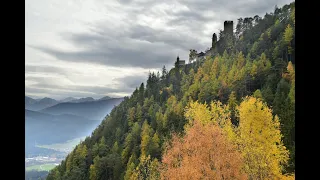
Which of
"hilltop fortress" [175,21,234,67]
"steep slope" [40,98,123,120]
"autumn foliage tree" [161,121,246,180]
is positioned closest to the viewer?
"steep slope" [40,98,123,120]

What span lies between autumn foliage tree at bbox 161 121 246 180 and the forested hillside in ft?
0.06

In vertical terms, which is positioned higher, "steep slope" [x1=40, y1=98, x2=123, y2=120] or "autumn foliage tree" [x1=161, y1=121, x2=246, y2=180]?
"steep slope" [x1=40, y1=98, x2=123, y2=120]

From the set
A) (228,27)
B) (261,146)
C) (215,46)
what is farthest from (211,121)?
(228,27)

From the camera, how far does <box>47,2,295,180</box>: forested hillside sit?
5492mm

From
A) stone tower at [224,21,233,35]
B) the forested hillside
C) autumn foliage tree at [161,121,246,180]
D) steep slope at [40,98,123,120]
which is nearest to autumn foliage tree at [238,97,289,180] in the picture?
the forested hillside

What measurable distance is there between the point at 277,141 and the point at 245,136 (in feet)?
2.48

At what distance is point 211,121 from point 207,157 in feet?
4.09

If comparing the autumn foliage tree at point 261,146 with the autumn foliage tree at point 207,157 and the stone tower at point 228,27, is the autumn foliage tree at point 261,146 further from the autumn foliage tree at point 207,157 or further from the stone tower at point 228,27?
the stone tower at point 228,27

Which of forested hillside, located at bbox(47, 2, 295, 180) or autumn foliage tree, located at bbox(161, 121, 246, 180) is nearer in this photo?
autumn foliage tree, located at bbox(161, 121, 246, 180)

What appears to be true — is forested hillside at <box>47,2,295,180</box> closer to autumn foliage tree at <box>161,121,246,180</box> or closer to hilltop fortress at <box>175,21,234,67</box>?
autumn foliage tree at <box>161,121,246,180</box>

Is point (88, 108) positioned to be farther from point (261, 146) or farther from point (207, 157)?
point (261, 146)

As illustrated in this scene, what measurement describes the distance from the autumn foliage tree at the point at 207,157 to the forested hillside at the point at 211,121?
2cm

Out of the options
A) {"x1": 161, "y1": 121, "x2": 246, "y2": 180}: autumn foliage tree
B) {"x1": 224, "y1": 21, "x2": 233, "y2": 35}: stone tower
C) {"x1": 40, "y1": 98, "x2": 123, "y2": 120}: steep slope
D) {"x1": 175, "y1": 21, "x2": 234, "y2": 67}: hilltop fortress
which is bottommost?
{"x1": 161, "y1": 121, "x2": 246, "y2": 180}: autumn foliage tree

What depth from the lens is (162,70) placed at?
9.30m
